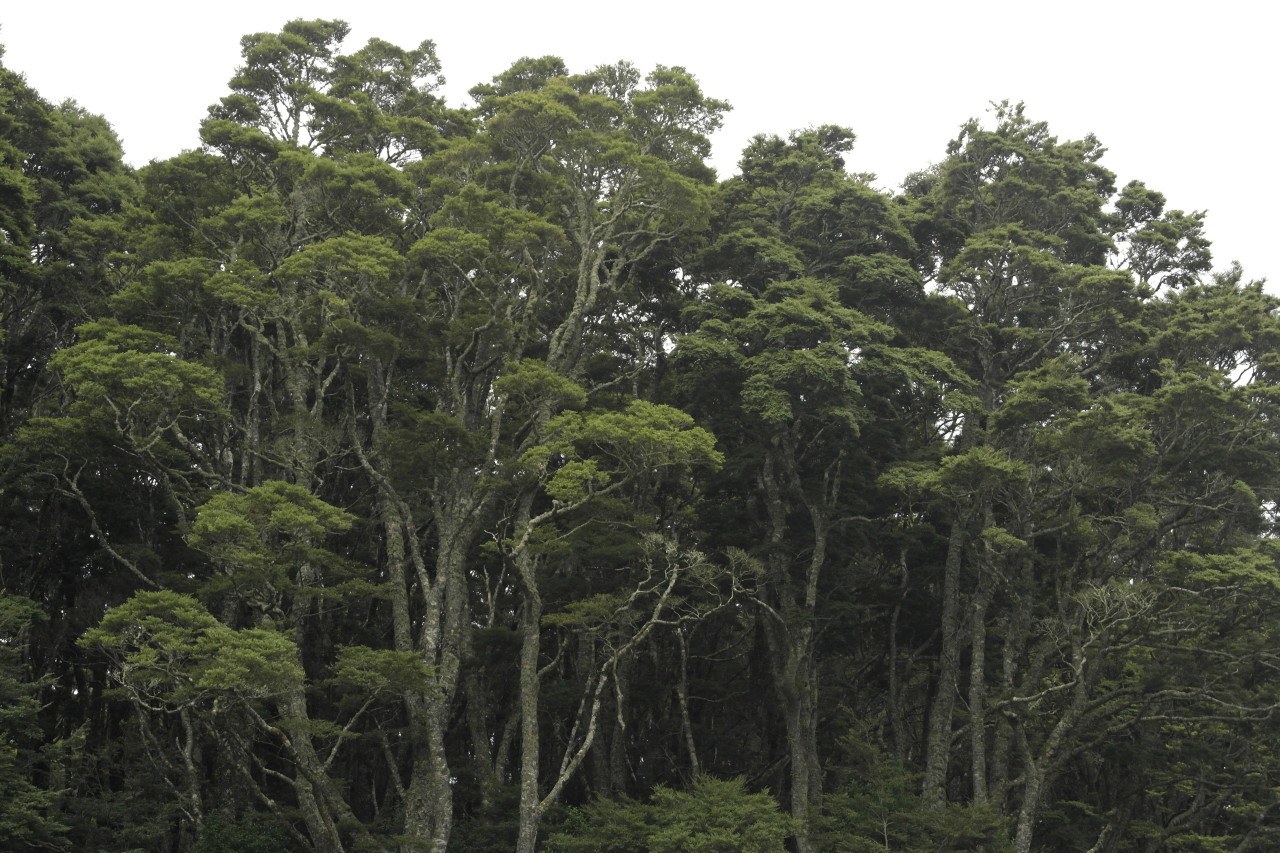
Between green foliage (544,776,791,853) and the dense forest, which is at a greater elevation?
the dense forest

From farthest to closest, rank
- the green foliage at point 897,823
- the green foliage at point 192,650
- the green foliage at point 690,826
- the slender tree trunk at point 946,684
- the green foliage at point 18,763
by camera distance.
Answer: the slender tree trunk at point 946,684
the green foliage at point 897,823
the green foliage at point 690,826
the green foliage at point 18,763
the green foliage at point 192,650

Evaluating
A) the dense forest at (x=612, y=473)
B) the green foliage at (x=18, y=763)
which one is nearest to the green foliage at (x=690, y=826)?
the dense forest at (x=612, y=473)

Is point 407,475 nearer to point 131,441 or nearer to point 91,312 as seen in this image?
point 131,441

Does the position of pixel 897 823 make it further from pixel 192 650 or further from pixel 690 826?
pixel 192 650

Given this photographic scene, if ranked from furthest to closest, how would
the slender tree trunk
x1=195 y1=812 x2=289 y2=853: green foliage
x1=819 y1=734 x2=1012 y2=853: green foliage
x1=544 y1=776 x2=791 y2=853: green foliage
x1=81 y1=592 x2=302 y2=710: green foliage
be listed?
the slender tree trunk < x1=819 y1=734 x2=1012 y2=853: green foliage < x1=195 y1=812 x2=289 y2=853: green foliage < x1=544 y1=776 x2=791 y2=853: green foliage < x1=81 y1=592 x2=302 y2=710: green foliage

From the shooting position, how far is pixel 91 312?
77.1 feet

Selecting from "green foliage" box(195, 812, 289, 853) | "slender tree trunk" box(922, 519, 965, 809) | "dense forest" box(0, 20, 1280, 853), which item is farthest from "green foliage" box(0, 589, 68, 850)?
"slender tree trunk" box(922, 519, 965, 809)

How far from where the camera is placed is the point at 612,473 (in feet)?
69.2

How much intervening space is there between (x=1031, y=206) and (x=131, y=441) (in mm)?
18666

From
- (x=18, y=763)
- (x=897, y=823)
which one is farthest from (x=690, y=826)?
(x=18, y=763)

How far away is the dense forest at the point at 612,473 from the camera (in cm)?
1889

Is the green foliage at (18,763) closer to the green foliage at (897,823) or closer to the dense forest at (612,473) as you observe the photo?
the dense forest at (612,473)

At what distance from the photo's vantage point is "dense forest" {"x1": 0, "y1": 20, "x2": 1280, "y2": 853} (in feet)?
62.0

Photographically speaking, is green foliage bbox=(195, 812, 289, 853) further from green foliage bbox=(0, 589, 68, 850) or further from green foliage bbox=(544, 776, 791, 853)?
green foliage bbox=(544, 776, 791, 853)
